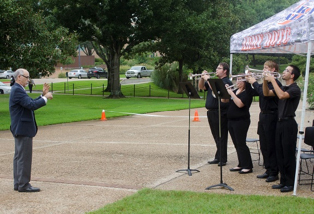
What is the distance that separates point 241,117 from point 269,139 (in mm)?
763

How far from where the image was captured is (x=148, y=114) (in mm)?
21484

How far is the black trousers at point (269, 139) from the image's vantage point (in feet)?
25.2

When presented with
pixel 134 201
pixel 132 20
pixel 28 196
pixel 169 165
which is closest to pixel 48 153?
pixel 169 165

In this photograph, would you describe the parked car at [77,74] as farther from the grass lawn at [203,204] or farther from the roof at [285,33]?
the grass lawn at [203,204]

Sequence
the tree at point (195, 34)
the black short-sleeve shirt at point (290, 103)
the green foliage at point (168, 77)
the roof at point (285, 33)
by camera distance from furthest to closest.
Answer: the green foliage at point (168, 77) → the tree at point (195, 34) → the black short-sleeve shirt at point (290, 103) → the roof at point (285, 33)

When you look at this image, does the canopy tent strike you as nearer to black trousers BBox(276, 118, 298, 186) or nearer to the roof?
the roof

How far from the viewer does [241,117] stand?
8359 mm

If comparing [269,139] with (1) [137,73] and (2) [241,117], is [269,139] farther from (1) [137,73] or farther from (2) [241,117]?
(1) [137,73]

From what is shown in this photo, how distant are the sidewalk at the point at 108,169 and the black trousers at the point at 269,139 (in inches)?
12.0

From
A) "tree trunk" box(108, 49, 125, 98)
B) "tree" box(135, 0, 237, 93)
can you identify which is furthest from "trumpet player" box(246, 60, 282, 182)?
"tree trunk" box(108, 49, 125, 98)

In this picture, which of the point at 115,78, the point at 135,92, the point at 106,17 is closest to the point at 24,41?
the point at 106,17

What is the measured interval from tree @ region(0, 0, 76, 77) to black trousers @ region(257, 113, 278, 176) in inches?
522

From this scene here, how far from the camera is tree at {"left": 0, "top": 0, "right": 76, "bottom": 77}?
18.7m

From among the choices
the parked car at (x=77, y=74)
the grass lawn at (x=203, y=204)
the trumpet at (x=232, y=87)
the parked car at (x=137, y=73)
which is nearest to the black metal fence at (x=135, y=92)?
the parked car at (x=137, y=73)
